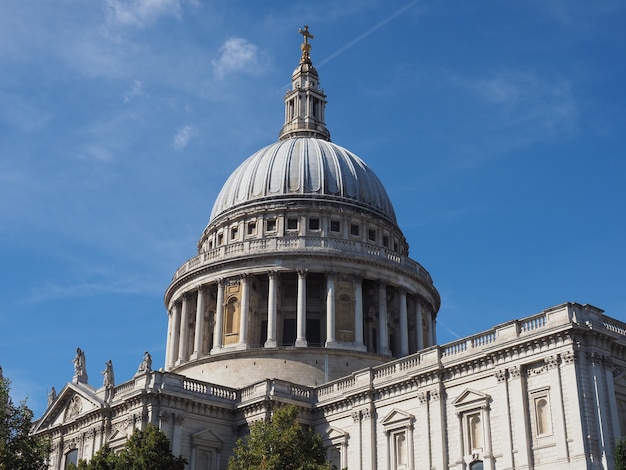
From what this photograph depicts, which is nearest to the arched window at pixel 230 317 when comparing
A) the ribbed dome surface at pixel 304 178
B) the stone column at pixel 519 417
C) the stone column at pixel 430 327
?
the ribbed dome surface at pixel 304 178

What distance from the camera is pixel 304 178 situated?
72.5 metres

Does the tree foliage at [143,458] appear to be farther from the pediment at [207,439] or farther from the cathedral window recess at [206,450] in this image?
the pediment at [207,439]

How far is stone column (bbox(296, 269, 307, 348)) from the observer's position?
206 feet

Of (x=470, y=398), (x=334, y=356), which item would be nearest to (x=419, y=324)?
(x=334, y=356)

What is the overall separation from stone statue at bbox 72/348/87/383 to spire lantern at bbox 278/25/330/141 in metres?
28.4

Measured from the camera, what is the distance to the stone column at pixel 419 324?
67938 mm

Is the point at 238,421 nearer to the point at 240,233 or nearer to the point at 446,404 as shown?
the point at 446,404

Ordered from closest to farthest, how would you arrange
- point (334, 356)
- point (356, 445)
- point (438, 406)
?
point (438, 406) → point (356, 445) → point (334, 356)

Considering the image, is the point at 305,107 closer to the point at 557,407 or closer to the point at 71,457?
the point at 71,457

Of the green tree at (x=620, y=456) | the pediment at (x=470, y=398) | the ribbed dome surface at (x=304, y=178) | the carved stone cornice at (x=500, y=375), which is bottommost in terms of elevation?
the green tree at (x=620, y=456)

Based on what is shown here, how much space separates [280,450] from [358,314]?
2472 cm

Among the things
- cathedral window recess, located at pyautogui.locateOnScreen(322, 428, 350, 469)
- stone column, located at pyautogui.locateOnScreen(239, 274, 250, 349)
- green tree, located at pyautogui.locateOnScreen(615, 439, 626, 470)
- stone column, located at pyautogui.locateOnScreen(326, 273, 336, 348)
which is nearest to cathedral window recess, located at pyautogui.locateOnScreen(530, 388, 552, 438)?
green tree, located at pyautogui.locateOnScreen(615, 439, 626, 470)

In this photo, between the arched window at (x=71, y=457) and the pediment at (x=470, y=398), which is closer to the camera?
the pediment at (x=470, y=398)

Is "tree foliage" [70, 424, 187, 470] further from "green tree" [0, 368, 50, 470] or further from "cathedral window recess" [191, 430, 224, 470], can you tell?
"cathedral window recess" [191, 430, 224, 470]
